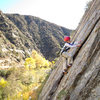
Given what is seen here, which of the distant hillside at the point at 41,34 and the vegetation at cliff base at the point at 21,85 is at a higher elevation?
the vegetation at cliff base at the point at 21,85

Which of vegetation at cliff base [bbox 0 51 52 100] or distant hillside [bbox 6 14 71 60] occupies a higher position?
vegetation at cliff base [bbox 0 51 52 100]

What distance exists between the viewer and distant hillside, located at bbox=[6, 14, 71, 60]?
4254 inches

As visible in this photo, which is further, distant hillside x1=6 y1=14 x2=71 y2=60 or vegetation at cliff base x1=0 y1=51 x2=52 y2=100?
distant hillside x1=6 y1=14 x2=71 y2=60

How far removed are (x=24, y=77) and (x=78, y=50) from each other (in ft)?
76.1

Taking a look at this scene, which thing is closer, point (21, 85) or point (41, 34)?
point (21, 85)

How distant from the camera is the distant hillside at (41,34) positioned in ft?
355

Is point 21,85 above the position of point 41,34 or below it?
above

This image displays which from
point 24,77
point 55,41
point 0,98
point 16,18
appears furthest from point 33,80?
point 16,18

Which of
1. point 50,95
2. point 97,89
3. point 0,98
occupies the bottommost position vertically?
point 0,98

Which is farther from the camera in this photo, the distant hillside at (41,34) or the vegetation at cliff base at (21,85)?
the distant hillside at (41,34)

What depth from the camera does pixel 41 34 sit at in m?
125

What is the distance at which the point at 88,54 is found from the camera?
4141 mm

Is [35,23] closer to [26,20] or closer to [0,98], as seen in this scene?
[26,20]

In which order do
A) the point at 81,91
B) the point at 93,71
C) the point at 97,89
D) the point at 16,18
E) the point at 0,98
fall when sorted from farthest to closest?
the point at 16,18
the point at 0,98
the point at 81,91
the point at 93,71
the point at 97,89
